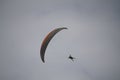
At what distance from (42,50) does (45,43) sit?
102 cm

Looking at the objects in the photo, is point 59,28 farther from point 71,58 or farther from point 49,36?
point 71,58

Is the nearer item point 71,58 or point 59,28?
point 59,28

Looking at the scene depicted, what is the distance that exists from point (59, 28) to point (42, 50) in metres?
3.21

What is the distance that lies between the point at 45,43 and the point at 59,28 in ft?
7.57

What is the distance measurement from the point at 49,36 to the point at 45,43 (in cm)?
92

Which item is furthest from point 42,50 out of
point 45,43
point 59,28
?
point 59,28

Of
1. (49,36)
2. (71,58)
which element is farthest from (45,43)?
(71,58)

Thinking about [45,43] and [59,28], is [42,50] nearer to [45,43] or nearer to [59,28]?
[45,43]

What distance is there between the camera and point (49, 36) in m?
34.9

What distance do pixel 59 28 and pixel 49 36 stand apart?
1440 millimetres

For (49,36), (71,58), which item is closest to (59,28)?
(49,36)

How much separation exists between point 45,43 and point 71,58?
15.4ft

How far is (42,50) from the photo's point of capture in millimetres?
35594

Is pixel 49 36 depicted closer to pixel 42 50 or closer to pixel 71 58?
pixel 42 50
